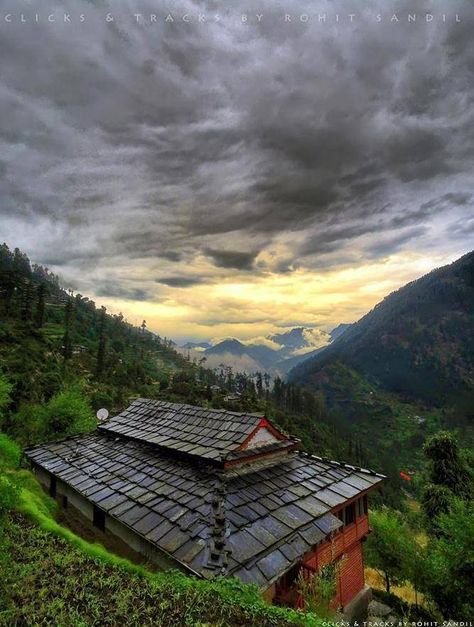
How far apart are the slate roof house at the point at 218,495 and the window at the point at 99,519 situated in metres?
0.06

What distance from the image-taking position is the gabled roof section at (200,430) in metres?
13.6

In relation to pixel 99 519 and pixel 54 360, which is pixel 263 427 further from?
pixel 54 360

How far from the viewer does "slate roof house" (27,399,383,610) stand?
30.8 feet

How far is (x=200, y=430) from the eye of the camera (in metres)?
15.5

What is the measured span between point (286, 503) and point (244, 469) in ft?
6.50

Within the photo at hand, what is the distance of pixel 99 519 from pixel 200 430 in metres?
5.18

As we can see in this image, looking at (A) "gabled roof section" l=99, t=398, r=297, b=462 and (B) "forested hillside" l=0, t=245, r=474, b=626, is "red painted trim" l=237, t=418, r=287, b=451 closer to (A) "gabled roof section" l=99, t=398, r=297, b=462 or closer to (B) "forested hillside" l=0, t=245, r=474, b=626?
(A) "gabled roof section" l=99, t=398, r=297, b=462

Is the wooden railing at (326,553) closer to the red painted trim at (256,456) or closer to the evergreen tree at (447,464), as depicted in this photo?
the red painted trim at (256,456)

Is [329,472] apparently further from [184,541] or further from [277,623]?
[277,623]

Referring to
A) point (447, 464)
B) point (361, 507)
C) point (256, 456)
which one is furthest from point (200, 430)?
point (447, 464)

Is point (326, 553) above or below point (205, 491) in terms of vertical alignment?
below

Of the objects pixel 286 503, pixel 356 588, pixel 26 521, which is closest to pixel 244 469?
pixel 286 503

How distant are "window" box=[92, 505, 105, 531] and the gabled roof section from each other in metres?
3.26

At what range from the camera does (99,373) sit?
3223 inches
